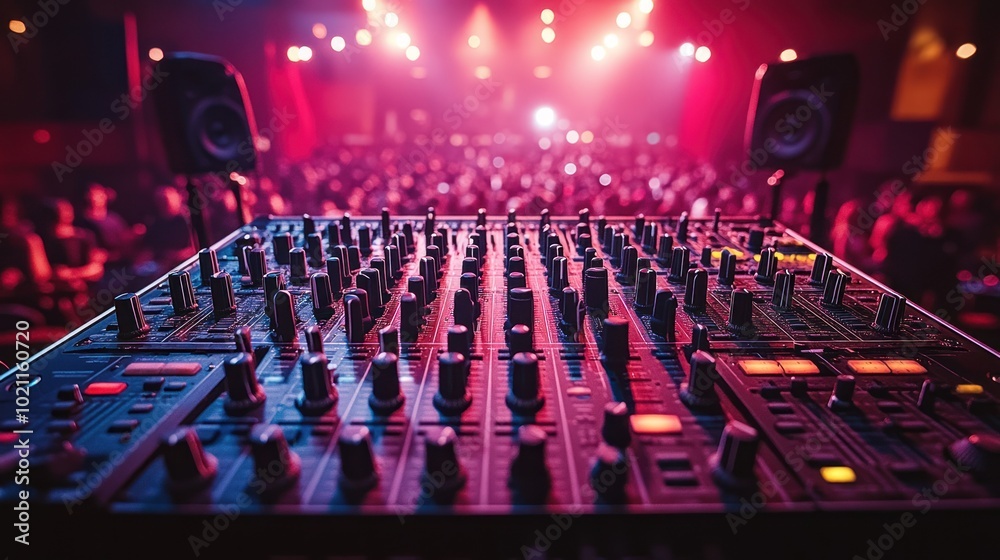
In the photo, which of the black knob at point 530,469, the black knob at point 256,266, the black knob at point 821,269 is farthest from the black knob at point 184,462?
the black knob at point 821,269

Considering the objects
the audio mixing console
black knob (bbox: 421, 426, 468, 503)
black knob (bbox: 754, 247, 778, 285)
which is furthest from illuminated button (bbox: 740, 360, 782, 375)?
black knob (bbox: 421, 426, 468, 503)

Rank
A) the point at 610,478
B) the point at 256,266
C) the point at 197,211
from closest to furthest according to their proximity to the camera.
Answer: the point at 610,478 → the point at 256,266 → the point at 197,211

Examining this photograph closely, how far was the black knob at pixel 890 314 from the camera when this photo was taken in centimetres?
149

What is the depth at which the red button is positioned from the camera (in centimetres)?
119

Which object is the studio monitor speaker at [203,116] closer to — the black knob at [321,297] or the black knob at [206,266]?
the black knob at [206,266]

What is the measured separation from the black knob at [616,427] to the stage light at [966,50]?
500 inches

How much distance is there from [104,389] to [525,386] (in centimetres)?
101

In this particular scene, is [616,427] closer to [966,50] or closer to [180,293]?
[180,293]

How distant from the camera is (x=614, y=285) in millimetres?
1903

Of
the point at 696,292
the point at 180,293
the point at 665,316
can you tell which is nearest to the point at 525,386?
the point at 665,316

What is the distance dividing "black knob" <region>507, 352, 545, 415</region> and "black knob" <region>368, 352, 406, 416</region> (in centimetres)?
26

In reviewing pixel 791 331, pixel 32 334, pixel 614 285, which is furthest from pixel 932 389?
Result: pixel 32 334

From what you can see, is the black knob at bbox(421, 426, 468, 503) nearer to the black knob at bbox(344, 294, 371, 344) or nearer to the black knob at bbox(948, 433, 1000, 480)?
the black knob at bbox(344, 294, 371, 344)

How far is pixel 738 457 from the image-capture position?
3.01ft
